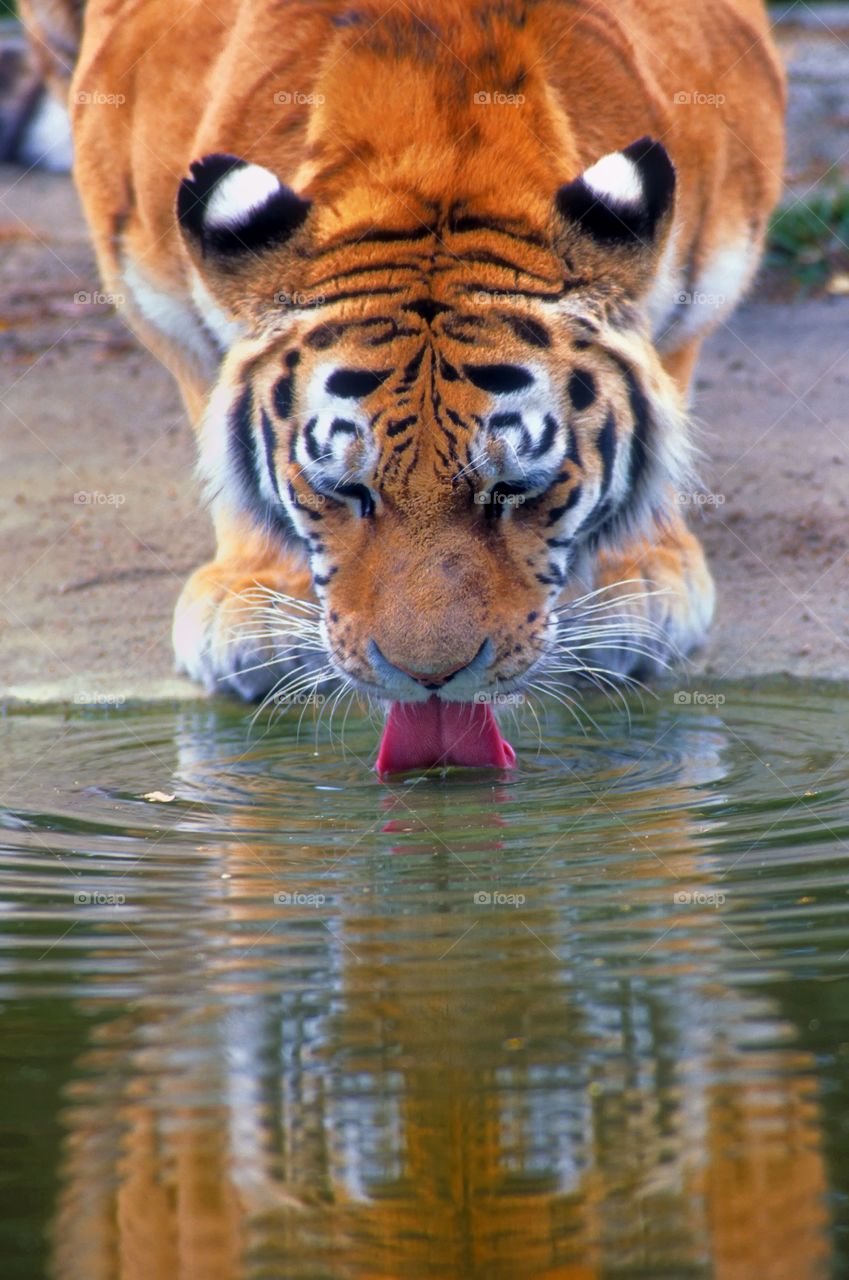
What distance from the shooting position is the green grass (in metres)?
7.62

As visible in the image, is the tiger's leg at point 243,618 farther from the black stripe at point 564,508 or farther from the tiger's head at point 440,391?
the black stripe at point 564,508

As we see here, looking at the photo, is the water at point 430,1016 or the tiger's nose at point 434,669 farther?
the tiger's nose at point 434,669

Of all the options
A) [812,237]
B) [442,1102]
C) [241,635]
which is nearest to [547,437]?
[241,635]

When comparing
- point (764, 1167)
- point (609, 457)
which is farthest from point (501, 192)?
point (764, 1167)

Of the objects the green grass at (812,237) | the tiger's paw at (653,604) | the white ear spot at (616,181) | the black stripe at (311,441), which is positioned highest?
the white ear spot at (616,181)

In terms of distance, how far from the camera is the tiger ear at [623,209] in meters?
3.78

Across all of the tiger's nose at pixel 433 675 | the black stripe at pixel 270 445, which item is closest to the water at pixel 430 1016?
the tiger's nose at pixel 433 675

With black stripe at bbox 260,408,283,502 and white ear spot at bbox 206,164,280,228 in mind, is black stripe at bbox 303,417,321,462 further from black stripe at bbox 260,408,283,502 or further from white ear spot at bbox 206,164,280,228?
white ear spot at bbox 206,164,280,228

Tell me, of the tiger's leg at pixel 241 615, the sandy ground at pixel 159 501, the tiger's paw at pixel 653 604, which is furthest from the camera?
the sandy ground at pixel 159 501

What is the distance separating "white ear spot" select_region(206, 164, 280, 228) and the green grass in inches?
166

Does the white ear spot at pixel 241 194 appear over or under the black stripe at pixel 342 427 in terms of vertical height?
over

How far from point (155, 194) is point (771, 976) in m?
3.07

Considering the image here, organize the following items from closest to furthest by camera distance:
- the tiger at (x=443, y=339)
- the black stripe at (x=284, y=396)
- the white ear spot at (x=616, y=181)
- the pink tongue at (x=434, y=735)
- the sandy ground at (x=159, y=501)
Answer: the tiger at (x=443, y=339) < the white ear spot at (x=616, y=181) < the pink tongue at (x=434, y=735) < the black stripe at (x=284, y=396) < the sandy ground at (x=159, y=501)

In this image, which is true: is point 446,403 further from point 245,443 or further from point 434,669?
point 245,443
